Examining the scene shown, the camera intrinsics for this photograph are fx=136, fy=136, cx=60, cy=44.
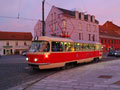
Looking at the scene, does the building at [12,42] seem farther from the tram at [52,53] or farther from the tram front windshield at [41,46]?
the tram front windshield at [41,46]

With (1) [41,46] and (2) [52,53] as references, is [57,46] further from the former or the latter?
(1) [41,46]

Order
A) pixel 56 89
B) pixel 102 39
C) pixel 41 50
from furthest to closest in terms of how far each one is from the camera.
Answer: pixel 102 39 → pixel 41 50 → pixel 56 89

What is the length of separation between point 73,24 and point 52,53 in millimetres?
27413

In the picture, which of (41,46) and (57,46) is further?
(57,46)

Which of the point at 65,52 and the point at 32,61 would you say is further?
the point at 65,52

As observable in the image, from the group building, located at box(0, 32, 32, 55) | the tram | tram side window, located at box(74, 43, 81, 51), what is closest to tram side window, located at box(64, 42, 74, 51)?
the tram

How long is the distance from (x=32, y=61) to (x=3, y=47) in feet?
133

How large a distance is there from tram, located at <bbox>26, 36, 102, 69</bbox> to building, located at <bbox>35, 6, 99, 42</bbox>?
863 inches

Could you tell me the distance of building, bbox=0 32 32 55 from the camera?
46466mm

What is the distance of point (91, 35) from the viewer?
4197cm

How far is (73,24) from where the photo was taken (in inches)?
1425

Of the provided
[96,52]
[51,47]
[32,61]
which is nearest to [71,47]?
[51,47]

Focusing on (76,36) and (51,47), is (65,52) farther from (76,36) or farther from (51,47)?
(76,36)

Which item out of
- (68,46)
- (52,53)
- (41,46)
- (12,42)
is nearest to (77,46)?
(68,46)
